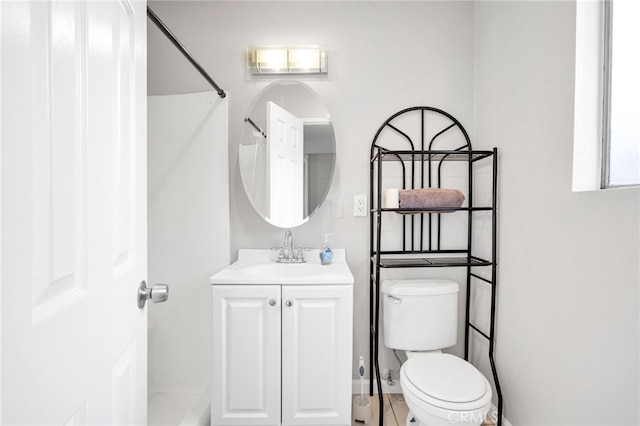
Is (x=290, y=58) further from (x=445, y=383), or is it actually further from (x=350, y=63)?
(x=445, y=383)

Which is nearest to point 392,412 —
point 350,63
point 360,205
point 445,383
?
point 445,383

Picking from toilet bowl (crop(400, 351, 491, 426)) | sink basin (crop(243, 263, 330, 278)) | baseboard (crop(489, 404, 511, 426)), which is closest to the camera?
toilet bowl (crop(400, 351, 491, 426))

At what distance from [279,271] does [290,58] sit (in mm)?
1253

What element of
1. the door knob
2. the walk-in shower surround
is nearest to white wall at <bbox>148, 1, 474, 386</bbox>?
the walk-in shower surround

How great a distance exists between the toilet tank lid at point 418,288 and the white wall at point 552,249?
26 centimetres

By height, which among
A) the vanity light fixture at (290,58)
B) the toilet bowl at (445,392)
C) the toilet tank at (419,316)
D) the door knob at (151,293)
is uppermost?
the vanity light fixture at (290,58)

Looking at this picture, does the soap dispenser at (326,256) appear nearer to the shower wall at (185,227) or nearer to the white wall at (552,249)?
the shower wall at (185,227)

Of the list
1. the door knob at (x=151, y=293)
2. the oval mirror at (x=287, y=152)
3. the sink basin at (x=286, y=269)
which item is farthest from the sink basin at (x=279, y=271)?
the door knob at (x=151, y=293)

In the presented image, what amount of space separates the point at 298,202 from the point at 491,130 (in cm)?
115

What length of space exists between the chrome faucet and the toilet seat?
79cm

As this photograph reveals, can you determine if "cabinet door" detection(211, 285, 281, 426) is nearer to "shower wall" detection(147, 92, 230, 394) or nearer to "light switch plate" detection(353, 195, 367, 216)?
"shower wall" detection(147, 92, 230, 394)

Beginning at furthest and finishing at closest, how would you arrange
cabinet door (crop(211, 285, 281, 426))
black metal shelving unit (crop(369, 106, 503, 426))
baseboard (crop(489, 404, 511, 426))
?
black metal shelving unit (crop(369, 106, 503, 426))
baseboard (crop(489, 404, 511, 426))
cabinet door (crop(211, 285, 281, 426))

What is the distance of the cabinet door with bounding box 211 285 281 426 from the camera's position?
1.40 m

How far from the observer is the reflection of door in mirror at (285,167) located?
181cm
